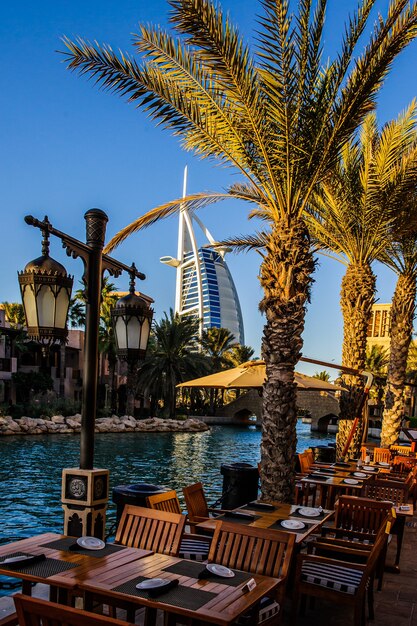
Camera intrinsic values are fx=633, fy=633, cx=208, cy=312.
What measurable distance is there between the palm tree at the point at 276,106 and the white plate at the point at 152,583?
4993mm

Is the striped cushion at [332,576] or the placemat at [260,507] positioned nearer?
the striped cushion at [332,576]

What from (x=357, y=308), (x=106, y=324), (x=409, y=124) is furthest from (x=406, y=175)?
(x=106, y=324)

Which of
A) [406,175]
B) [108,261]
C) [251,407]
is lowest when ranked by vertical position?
[251,407]

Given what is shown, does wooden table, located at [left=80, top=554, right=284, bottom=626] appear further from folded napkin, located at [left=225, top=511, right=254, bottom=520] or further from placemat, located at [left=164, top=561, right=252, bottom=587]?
folded napkin, located at [left=225, top=511, right=254, bottom=520]

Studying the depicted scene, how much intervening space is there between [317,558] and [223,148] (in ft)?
20.5

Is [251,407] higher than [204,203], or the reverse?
[204,203]

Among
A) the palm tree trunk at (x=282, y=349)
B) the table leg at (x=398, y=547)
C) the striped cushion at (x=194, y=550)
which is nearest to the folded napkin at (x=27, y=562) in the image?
the striped cushion at (x=194, y=550)

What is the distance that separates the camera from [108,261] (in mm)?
5922

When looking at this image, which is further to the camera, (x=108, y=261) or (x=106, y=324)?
(x=106, y=324)

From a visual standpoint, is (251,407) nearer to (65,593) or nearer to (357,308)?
(357,308)

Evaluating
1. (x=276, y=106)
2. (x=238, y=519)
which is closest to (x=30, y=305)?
(x=238, y=519)

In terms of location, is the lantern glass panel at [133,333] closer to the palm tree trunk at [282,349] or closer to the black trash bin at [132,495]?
the black trash bin at [132,495]

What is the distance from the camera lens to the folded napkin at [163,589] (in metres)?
3.86

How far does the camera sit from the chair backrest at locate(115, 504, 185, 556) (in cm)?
536
